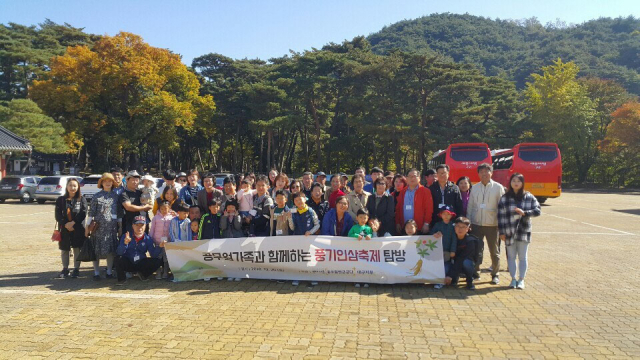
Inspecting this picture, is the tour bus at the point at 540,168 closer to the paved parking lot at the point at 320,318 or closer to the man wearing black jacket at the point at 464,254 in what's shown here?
the paved parking lot at the point at 320,318

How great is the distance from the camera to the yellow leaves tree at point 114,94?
1332 inches

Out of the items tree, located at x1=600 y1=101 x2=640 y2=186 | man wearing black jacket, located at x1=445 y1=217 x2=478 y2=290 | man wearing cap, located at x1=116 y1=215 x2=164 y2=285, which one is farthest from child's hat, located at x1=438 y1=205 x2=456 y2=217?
tree, located at x1=600 y1=101 x2=640 y2=186

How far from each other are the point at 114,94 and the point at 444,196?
115ft

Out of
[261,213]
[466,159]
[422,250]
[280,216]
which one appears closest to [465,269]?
[422,250]

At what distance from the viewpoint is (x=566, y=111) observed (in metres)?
44.4

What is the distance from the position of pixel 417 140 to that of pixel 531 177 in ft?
52.5

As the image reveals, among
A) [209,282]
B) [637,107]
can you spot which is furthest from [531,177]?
[637,107]

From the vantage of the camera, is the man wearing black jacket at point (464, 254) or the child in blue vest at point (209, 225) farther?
the child in blue vest at point (209, 225)

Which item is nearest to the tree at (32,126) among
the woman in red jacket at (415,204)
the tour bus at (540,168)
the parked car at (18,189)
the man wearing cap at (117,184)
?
the parked car at (18,189)

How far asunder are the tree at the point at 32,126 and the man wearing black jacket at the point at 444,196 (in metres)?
30.5

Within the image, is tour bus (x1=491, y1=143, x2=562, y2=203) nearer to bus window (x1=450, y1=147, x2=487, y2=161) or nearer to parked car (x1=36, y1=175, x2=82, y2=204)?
bus window (x1=450, y1=147, x2=487, y2=161)

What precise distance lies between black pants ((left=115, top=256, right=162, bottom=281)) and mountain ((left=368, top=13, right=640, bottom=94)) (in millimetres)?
99175

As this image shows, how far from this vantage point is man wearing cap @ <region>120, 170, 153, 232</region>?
7.38 metres

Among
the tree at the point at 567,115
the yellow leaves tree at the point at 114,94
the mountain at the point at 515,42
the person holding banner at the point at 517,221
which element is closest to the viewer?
the person holding banner at the point at 517,221
